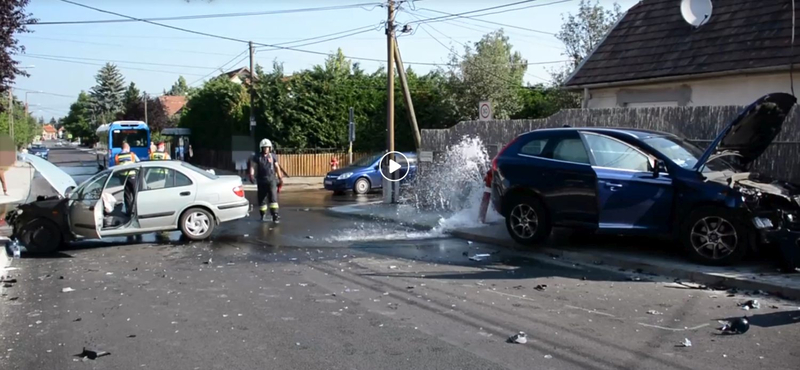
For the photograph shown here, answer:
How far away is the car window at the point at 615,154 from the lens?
9.99 m

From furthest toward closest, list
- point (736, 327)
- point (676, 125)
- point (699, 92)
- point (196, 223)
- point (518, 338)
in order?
point (699, 92) → point (196, 223) → point (676, 125) → point (736, 327) → point (518, 338)

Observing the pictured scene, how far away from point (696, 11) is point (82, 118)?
11404cm

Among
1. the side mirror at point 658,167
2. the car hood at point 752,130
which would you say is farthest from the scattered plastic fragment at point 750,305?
the side mirror at point 658,167

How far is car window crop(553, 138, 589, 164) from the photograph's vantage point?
10531 millimetres

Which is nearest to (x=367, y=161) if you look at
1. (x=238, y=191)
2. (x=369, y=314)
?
(x=238, y=191)

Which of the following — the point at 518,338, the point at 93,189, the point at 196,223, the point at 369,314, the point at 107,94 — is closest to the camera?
the point at 518,338

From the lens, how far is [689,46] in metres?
16.3

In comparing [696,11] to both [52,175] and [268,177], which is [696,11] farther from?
[52,175]

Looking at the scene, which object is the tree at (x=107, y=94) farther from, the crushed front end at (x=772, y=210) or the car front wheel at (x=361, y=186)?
the crushed front end at (x=772, y=210)

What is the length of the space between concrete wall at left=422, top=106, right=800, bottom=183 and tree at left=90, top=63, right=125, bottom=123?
101641 mm

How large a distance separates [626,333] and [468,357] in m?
1.57

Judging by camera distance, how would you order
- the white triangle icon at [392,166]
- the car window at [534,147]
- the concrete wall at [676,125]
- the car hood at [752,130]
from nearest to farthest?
the car hood at [752,130]
the concrete wall at [676,125]
the car window at [534,147]
the white triangle icon at [392,166]

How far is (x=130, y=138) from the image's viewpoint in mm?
38844

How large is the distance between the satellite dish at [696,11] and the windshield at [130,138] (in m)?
29.5
